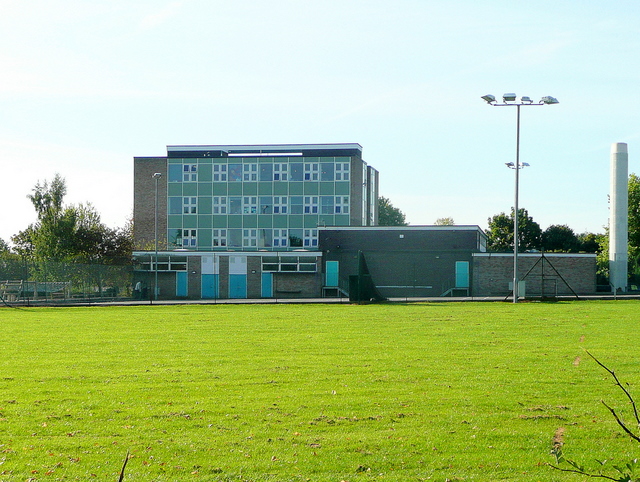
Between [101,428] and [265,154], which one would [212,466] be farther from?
[265,154]

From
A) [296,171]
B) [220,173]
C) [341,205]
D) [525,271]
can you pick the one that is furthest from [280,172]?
[525,271]

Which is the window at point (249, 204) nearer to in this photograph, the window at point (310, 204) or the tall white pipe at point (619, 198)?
the window at point (310, 204)

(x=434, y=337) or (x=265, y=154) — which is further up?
(x=265, y=154)

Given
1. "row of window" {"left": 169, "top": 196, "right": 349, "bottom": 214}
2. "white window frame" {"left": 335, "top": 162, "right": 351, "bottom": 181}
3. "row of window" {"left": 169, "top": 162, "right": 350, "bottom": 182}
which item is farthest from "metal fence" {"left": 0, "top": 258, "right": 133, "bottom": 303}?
"white window frame" {"left": 335, "top": 162, "right": 351, "bottom": 181}

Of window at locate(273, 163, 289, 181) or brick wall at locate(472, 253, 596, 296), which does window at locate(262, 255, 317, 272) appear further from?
window at locate(273, 163, 289, 181)

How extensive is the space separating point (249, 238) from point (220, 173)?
283 inches

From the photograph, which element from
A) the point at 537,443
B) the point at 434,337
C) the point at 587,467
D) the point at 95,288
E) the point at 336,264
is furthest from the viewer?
the point at 336,264

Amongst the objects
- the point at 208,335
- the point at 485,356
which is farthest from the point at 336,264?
the point at 485,356

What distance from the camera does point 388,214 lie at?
147125mm

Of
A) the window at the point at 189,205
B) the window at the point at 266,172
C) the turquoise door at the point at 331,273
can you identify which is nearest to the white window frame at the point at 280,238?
the window at the point at 266,172

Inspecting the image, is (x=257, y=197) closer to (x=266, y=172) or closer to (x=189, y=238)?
(x=266, y=172)

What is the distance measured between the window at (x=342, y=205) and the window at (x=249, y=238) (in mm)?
8531

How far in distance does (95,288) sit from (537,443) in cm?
4687

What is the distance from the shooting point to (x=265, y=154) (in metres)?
79.9
